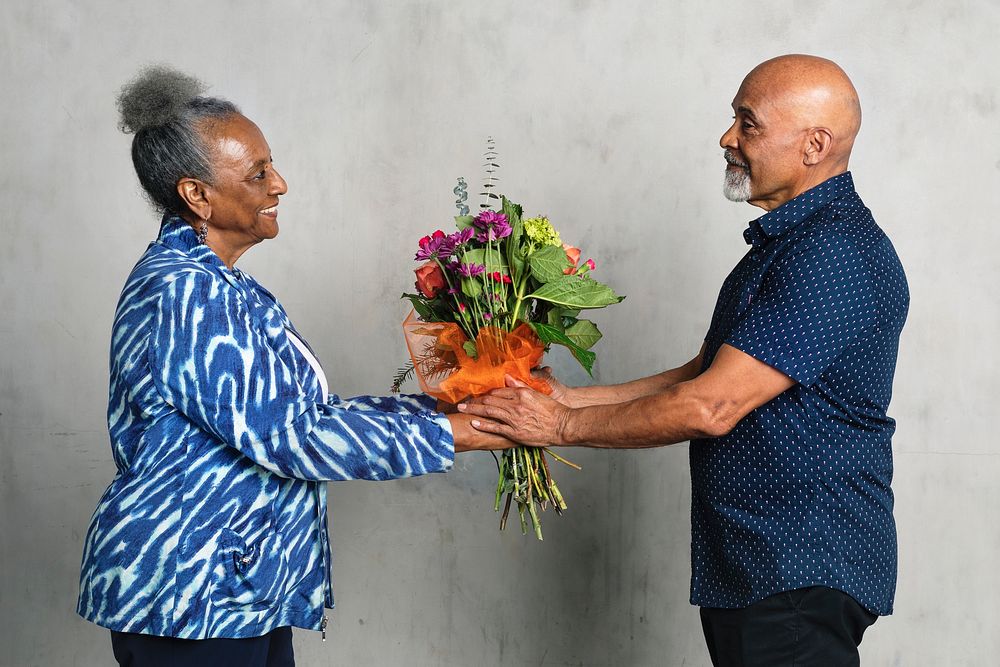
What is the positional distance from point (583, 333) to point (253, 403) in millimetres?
778

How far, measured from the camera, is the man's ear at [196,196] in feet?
6.48

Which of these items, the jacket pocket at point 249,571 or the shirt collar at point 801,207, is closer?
the jacket pocket at point 249,571

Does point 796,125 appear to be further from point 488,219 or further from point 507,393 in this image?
point 507,393

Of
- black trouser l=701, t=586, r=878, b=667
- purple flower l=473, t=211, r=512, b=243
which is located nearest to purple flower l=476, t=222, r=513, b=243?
purple flower l=473, t=211, r=512, b=243

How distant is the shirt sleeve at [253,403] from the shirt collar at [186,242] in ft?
0.34

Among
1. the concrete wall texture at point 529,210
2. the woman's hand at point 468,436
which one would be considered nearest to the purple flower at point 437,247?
the woman's hand at point 468,436

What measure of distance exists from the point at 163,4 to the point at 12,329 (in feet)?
4.59

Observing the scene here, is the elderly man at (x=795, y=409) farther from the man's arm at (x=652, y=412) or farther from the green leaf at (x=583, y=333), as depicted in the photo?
the green leaf at (x=583, y=333)

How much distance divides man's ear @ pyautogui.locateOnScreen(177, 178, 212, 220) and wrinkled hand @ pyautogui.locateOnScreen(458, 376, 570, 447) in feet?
2.34

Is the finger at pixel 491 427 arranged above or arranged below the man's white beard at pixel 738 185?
below

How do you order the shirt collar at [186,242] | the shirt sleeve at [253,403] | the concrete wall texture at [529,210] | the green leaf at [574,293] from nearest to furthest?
→ the shirt sleeve at [253,403] < the shirt collar at [186,242] < the green leaf at [574,293] < the concrete wall texture at [529,210]

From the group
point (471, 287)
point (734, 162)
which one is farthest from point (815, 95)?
point (471, 287)

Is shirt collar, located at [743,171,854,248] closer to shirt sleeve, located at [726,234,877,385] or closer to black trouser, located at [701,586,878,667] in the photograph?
shirt sleeve, located at [726,234,877,385]

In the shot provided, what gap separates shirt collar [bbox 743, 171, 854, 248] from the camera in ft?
6.45
